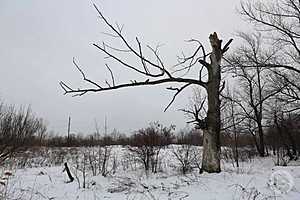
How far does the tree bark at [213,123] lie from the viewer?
9.32 metres

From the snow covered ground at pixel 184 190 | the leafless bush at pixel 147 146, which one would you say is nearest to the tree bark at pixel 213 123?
the snow covered ground at pixel 184 190

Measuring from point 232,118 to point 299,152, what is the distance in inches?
368

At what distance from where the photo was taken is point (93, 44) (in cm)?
702

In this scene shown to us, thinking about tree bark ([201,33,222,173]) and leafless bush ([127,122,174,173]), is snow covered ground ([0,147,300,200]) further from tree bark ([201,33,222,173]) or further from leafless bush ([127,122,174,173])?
leafless bush ([127,122,174,173])

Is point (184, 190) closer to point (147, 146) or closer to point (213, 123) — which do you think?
point (213, 123)

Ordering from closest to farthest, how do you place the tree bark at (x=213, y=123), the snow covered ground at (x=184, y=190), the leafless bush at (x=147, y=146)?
the snow covered ground at (x=184, y=190), the tree bark at (x=213, y=123), the leafless bush at (x=147, y=146)

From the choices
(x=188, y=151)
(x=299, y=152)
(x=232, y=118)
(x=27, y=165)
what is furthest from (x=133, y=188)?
(x=299, y=152)

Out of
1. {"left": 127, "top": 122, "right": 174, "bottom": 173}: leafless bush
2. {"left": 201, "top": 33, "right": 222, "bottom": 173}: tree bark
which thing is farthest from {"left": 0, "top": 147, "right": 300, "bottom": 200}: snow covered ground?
{"left": 127, "top": 122, "right": 174, "bottom": 173}: leafless bush

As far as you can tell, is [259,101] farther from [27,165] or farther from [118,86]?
[118,86]

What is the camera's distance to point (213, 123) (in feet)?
30.9

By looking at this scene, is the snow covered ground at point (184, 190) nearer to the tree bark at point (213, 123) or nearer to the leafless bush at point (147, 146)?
the tree bark at point (213, 123)

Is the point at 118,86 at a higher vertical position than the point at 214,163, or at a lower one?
higher

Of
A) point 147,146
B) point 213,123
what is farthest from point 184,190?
point 147,146

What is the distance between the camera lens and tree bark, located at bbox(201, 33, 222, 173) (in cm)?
932
